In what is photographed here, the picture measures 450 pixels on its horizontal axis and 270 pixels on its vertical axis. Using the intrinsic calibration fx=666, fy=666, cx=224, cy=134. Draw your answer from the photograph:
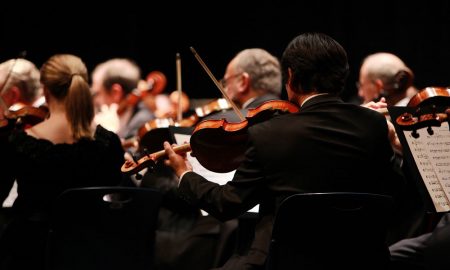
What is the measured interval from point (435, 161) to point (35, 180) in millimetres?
1647

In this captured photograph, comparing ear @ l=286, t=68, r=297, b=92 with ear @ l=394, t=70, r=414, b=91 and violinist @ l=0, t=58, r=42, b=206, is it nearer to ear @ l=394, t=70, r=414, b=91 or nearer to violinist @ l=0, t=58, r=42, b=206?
violinist @ l=0, t=58, r=42, b=206

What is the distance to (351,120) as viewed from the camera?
212 cm

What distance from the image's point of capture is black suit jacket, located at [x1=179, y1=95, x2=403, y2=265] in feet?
6.77

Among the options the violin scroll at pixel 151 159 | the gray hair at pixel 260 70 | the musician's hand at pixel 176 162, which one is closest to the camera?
the musician's hand at pixel 176 162

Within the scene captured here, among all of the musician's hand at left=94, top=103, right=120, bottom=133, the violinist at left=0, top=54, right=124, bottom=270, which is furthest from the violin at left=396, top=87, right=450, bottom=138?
the musician's hand at left=94, top=103, right=120, bottom=133

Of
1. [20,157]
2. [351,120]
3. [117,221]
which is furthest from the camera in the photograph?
[20,157]

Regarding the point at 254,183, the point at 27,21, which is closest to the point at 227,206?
the point at 254,183

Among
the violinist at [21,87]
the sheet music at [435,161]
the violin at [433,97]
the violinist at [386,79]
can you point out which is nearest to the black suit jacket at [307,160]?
the sheet music at [435,161]

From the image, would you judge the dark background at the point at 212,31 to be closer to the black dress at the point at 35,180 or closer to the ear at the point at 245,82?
the ear at the point at 245,82

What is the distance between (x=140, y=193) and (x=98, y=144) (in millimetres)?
440

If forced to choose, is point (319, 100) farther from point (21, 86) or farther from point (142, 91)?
point (142, 91)

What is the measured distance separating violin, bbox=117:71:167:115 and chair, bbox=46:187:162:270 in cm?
247

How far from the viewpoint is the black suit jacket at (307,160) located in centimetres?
206

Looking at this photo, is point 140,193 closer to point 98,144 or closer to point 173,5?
point 98,144
